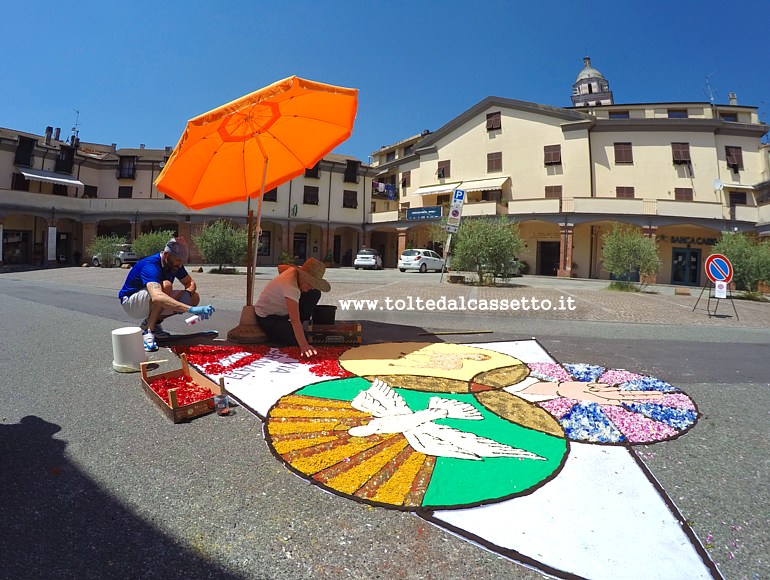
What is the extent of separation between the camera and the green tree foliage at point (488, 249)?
16.0 metres

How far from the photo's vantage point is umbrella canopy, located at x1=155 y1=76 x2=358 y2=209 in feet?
12.6

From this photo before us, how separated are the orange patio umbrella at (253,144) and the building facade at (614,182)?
23.0 meters

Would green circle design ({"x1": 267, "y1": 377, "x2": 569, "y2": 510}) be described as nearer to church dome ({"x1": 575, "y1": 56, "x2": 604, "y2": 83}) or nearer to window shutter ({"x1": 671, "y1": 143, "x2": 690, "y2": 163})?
window shutter ({"x1": 671, "y1": 143, "x2": 690, "y2": 163})

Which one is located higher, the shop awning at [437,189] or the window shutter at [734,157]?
the window shutter at [734,157]

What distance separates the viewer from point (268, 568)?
1.46 meters

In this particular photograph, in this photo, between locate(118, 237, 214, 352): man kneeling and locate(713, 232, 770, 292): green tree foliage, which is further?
locate(713, 232, 770, 292): green tree foliage

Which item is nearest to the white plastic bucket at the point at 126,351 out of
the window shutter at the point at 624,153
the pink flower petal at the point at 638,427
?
the pink flower petal at the point at 638,427

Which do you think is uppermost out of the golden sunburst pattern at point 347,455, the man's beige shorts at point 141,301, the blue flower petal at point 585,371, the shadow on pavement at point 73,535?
the man's beige shorts at point 141,301

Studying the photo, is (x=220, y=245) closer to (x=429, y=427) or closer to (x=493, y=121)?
(x=429, y=427)

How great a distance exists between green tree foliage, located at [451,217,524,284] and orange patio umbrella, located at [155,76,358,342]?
1121cm

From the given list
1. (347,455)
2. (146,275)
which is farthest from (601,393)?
(146,275)

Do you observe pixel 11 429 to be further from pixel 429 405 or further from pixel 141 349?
pixel 429 405

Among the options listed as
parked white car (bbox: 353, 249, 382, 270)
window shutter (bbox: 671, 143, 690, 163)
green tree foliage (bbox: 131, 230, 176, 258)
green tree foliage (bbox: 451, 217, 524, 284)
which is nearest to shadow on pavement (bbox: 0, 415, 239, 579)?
green tree foliage (bbox: 451, 217, 524, 284)

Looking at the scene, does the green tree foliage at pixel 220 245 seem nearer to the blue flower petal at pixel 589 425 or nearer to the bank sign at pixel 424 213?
the bank sign at pixel 424 213
